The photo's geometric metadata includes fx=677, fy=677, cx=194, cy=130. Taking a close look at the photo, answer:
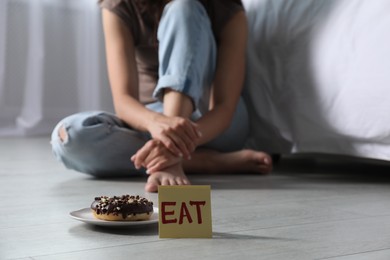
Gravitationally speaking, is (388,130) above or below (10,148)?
above

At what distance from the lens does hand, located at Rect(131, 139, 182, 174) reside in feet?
4.30

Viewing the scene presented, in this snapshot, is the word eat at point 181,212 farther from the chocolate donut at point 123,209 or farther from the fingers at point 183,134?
the fingers at point 183,134

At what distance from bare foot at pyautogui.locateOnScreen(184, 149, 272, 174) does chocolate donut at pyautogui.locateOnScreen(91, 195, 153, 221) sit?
2.30 feet

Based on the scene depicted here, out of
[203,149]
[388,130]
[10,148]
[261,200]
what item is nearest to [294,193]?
[261,200]

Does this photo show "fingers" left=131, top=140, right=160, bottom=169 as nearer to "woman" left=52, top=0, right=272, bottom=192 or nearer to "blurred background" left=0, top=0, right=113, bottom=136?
"woman" left=52, top=0, right=272, bottom=192

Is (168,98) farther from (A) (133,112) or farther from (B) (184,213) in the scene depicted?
(B) (184,213)

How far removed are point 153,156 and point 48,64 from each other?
192 centimetres

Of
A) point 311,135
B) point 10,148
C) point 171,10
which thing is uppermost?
point 171,10

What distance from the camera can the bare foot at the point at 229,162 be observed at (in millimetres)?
1651

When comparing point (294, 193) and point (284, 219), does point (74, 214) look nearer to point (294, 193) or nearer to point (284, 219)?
point (284, 219)

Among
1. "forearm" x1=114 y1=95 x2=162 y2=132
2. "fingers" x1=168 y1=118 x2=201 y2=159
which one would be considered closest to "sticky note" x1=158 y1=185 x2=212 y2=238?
"fingers" x1=168 y1=118 x2=201 y2=159

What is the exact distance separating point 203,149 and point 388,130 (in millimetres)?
466

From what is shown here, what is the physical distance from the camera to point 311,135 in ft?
5.32

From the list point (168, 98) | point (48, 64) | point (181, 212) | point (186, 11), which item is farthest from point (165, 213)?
point (48, 64)
